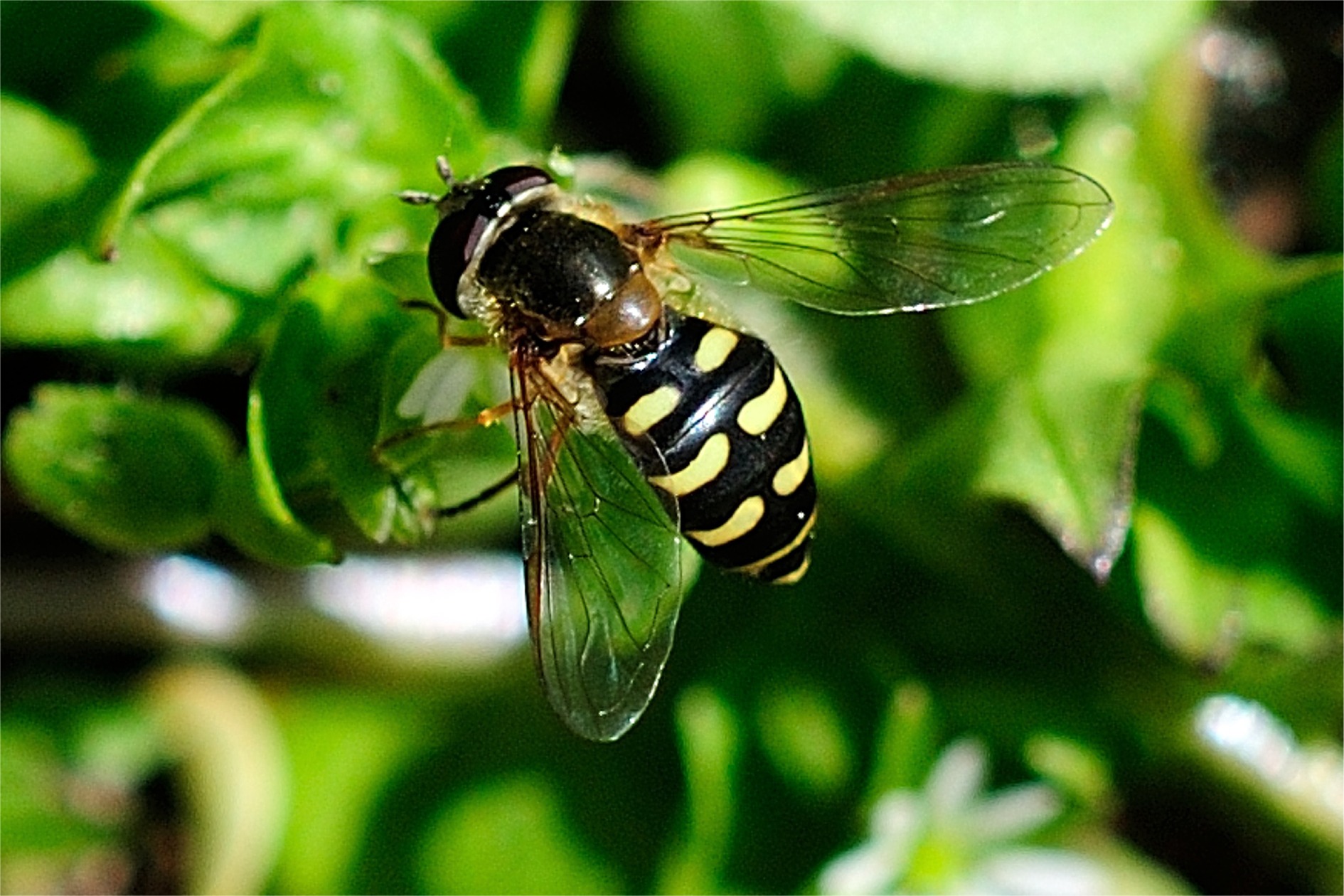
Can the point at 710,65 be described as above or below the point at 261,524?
above

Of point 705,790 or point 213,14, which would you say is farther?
point 705,790

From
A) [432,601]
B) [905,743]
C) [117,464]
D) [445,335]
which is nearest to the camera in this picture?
[445,335]

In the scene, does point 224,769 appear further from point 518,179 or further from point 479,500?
point 518,179

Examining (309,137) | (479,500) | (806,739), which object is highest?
(309,137)

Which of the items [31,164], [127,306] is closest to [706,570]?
[127,306]

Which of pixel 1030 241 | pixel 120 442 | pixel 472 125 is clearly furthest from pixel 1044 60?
pixel 120 442

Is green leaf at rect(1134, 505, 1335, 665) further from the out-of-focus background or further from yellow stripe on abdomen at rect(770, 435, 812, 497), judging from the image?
yellow stripe on abdomen at rect(770, 435, 812, 497)

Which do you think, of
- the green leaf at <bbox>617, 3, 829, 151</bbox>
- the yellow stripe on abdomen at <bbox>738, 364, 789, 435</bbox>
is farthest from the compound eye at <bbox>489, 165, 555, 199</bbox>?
the green leaf at <bbox>617, 3, 829, 151</bbox>
